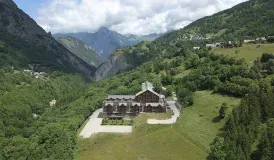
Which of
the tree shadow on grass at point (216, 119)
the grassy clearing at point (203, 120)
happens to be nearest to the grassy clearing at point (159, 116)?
the grassy clearing at point (203, 120)

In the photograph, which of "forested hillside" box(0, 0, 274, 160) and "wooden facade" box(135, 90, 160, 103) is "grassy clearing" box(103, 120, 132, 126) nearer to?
"forested hillside" box(0, 0, 274, 160)

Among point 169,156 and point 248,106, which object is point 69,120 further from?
point 248,106

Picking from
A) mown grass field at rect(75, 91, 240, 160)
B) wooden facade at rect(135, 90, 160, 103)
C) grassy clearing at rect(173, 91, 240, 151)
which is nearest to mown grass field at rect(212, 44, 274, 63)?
grassy clearing at rect(173, 91, 240, 151)

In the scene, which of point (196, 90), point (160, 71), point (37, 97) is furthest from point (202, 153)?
point (37, 97)

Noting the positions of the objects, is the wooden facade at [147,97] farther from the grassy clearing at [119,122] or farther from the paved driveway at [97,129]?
the paved driveway at [97,129]

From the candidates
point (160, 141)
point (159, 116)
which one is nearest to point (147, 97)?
point (159, 116)

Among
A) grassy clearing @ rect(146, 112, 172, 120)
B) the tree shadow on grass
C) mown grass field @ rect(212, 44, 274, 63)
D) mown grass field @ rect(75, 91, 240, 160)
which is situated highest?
mown grass field @ rect(212, 44, 274, 63)

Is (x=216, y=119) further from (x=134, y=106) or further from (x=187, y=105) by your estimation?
(x=134, y=106)
